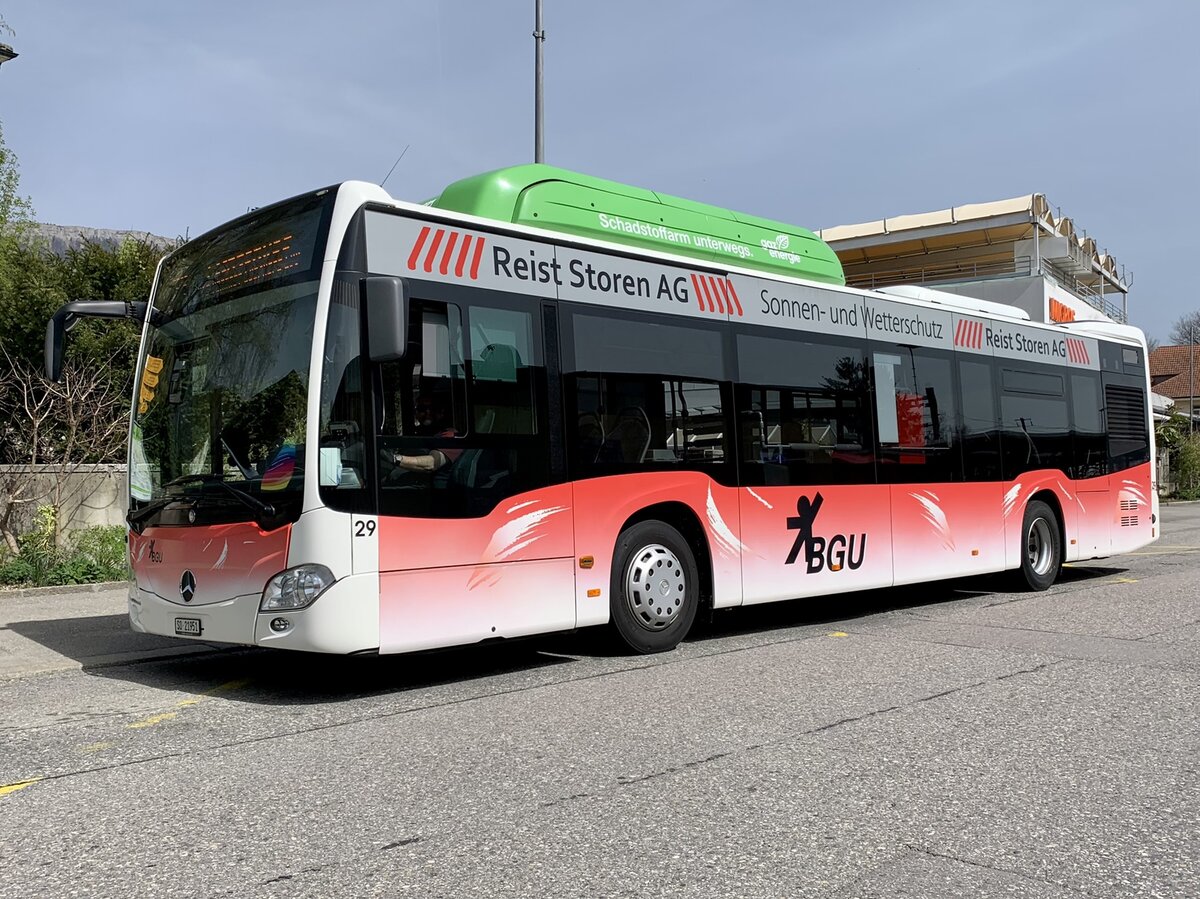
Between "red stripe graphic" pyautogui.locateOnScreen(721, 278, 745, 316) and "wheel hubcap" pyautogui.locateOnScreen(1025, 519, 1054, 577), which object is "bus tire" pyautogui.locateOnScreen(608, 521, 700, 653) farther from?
"wheel hubcap" pyautogui.locateOnScreen(1025, 519, 1054, 577)

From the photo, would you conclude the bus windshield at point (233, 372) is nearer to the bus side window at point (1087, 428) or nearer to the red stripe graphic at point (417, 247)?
the red stripe graphic at point (417, 247)

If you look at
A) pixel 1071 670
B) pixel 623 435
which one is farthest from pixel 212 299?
pixel 1071 670

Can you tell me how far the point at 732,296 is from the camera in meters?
9.38

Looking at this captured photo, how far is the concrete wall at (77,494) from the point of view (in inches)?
568

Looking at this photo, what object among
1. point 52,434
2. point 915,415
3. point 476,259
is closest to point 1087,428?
point 915,415

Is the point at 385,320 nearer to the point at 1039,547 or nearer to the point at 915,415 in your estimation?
the point at 915,415

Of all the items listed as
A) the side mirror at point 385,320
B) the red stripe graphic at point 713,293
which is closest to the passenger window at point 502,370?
the side mirror at point 385,320

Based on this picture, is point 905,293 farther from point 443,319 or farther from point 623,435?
point 443,319

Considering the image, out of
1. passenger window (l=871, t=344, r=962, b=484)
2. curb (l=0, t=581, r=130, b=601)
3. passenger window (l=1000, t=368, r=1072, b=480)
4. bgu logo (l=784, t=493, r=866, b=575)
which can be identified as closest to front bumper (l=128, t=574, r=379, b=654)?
bgu logo (l=784, t=493, r=866, b=575)

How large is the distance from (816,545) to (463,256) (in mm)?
4213

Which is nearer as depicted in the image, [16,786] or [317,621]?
[16,786]

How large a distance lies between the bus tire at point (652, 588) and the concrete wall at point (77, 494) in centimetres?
920

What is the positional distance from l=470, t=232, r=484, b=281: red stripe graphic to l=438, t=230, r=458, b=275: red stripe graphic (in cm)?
17

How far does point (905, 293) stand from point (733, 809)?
28.0 ft
